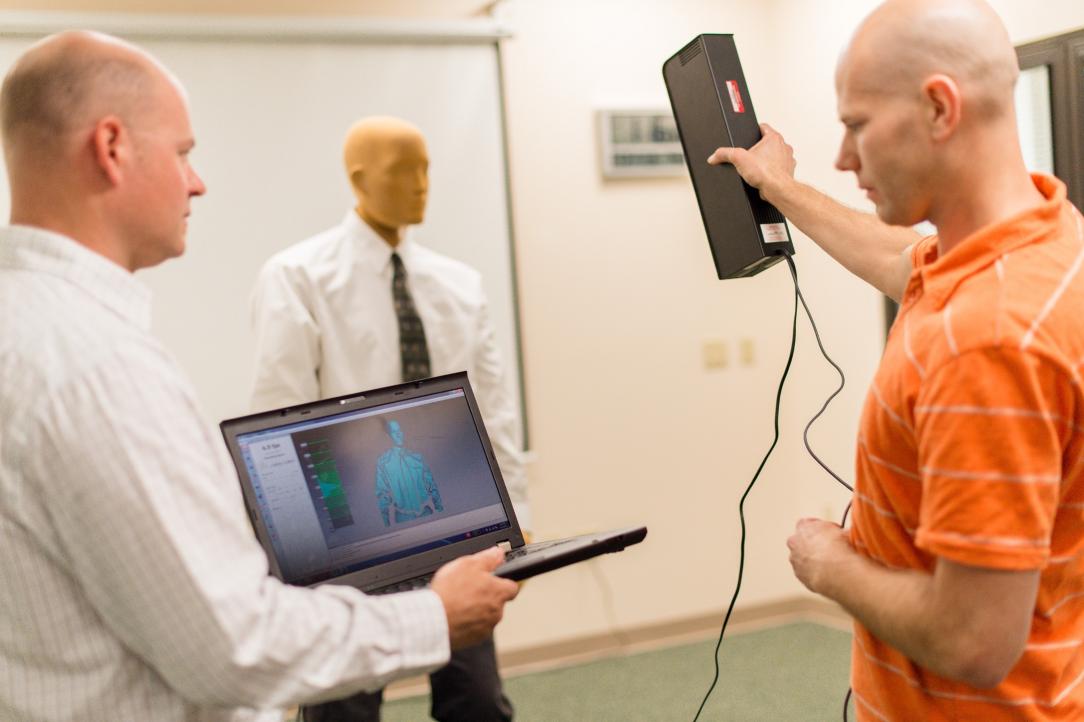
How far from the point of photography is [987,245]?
105 centimetres

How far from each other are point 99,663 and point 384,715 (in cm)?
236

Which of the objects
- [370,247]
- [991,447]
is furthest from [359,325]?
[991,447]

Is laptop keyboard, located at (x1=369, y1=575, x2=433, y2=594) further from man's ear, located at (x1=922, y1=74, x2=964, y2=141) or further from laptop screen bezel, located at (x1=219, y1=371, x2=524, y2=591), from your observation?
man's ear, located at (x1=922, y1=74, x2=964, y2=141)

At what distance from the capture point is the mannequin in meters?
2.42

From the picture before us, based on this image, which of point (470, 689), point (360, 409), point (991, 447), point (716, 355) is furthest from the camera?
point (716, 355)

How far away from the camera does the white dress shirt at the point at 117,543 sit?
3.18ft

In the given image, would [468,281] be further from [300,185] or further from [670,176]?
[670,176]

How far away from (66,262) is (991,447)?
935 mm

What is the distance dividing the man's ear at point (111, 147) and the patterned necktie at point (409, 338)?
1.47m

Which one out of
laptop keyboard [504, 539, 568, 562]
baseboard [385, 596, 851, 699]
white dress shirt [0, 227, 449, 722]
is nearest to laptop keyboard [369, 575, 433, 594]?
laptop keyboard [504, 539, 568, 562]

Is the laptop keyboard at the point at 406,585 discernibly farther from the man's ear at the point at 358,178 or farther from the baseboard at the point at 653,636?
the baseboard at the point at 653,636

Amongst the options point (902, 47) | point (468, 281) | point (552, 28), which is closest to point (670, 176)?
point (552, 28)

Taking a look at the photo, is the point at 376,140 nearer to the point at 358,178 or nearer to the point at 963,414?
the point at 358,178

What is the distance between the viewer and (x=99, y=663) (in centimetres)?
103
